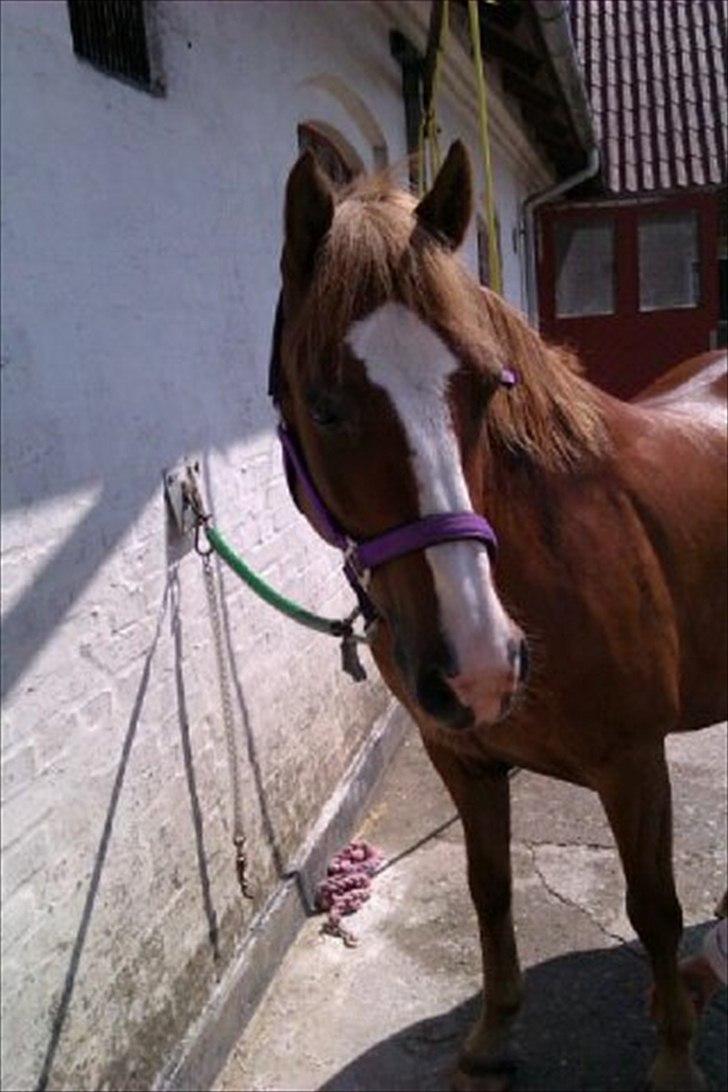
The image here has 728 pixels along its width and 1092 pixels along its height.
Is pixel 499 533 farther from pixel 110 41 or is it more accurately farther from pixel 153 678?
pixel 110 41

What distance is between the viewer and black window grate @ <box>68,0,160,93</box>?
2.38 m

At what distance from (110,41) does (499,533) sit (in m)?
1.53

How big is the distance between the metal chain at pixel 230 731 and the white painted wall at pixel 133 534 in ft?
0.13

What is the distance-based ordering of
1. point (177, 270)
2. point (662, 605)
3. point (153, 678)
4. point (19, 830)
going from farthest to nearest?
point (177, 270), point (153, 678), point (662, 605), point (19, 830)

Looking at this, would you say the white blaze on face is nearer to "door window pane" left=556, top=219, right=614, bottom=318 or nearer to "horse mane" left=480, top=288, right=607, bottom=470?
"horse mane" left=480, top=288, right=607, bottom=470

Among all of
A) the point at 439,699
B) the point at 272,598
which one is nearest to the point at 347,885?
the point at 272,598

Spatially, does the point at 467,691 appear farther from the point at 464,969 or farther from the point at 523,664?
the point at 464,969

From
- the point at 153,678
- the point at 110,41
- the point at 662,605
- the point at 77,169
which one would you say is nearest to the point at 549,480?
the point at 662,605

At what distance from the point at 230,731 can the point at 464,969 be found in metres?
0.94

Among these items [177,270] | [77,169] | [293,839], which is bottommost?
[293,839]

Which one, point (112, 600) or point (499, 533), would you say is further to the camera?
point (112, 600)

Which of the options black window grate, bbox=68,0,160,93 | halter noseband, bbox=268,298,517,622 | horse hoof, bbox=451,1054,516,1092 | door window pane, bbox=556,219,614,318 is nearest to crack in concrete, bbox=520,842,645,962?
horse hoof, bbox=451,1054,516,1092

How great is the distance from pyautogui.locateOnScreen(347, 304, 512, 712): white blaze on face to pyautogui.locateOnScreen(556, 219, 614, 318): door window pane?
10500mm

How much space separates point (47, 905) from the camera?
6.48ft
